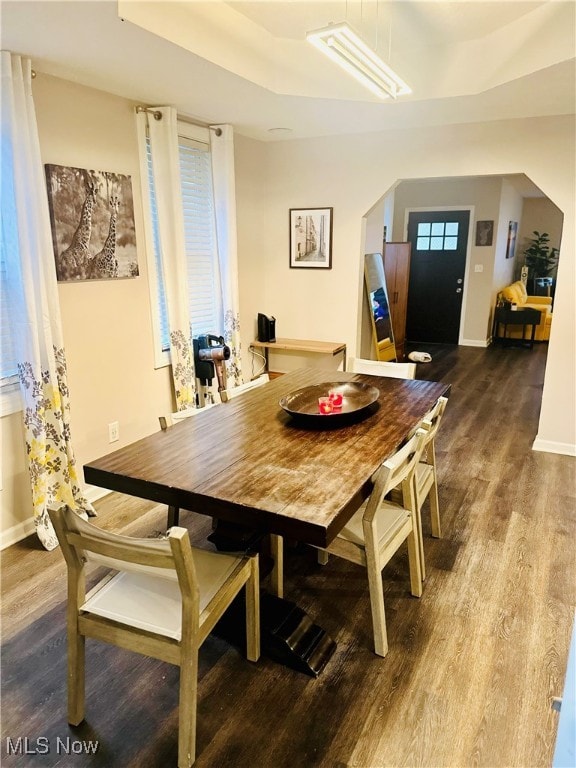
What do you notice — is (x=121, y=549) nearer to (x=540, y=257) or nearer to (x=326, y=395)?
(x=326, y=395)

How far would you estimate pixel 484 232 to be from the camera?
7402mm

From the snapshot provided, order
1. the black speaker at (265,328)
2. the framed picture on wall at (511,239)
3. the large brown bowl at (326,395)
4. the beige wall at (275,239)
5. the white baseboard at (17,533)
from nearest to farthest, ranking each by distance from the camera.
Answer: the large brown bowl at (326,395), the white baseboard at (17,533), the beige wall at (275,239), the black speaker at (265,328), the framed picture on wall at (511,239)

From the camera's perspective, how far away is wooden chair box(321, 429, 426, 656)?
1.80 m

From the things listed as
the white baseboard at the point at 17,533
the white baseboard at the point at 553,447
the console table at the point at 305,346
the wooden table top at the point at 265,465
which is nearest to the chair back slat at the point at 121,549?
the wooden table top at the point at 265,465

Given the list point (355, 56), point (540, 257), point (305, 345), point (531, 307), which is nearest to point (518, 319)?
point (531, 307)

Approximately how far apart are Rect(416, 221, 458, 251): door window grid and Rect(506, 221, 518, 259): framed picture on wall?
117 centimetres

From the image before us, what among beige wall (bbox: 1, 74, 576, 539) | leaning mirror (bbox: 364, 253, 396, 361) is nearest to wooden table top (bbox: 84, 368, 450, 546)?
beige wall (bbox: 1, 74, 576, 539)

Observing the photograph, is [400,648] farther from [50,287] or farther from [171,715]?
[50,287]

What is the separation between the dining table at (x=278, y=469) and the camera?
1.59m

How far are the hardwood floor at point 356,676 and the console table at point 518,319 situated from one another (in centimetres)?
541

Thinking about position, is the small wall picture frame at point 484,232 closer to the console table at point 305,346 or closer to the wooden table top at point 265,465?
the console table at point 305,346

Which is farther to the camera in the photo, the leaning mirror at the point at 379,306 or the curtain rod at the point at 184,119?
the leaning mirror at the point at 379,306

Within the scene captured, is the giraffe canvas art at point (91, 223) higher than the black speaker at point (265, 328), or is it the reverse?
the giraffe canvas art at point (91, 223)
